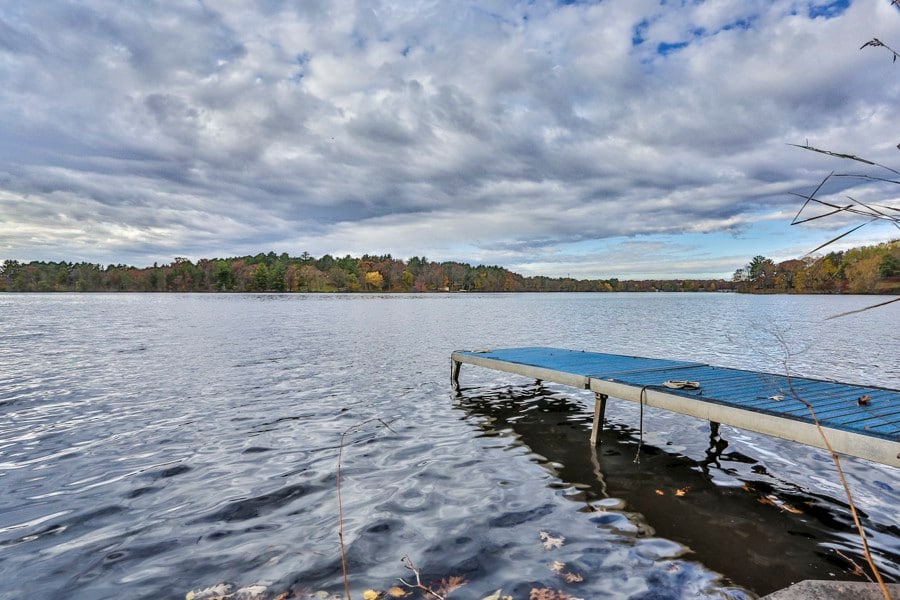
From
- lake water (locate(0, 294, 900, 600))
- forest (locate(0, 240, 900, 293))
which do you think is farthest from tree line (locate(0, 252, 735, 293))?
lake water (locate(0, 294, 900, 600))

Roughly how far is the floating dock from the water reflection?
879 mm

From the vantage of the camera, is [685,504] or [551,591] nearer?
[551,591]

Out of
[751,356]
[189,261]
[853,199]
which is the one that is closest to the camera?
[853,199]

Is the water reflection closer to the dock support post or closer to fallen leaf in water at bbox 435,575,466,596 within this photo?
the dock support post

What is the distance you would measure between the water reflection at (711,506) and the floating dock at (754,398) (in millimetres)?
879

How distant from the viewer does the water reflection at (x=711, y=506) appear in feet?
15.9

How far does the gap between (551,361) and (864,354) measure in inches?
640

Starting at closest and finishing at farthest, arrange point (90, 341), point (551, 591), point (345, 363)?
1. point (551, 591)
2. point (345, 363)
3. point (90, 341)

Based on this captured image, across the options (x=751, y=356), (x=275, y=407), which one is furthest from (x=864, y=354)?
(x=275, y=407)

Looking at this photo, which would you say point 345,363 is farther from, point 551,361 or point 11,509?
point 11,509

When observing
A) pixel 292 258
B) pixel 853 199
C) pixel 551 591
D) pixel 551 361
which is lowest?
pixel 551 591

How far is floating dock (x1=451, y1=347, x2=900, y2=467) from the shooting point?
17.3ft

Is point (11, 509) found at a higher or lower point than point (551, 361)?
lower

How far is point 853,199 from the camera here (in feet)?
6.31
